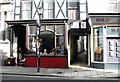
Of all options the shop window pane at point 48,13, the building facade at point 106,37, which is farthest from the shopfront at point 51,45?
the building facade at point 106,37

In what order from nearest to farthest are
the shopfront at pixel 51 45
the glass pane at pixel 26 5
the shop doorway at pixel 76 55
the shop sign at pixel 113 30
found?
the shop sign at pixel 113 30 → the shopfront at pixel 51 45 → the glass pane at pixel 26 5 → the shop doorway at pixel 76 55

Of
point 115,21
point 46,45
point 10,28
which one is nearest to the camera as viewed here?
point 115,21

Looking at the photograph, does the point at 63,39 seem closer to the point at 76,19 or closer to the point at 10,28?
the point at 76,19

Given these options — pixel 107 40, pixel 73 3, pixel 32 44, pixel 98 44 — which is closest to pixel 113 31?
pixel 107 40

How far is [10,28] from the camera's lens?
1008 inches

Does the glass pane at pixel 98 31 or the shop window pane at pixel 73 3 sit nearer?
the glass pane at pixel 98 31

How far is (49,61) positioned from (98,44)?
430cm

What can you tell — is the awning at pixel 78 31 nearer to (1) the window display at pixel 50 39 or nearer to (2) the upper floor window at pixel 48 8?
(1) the window display at pixel 50 39

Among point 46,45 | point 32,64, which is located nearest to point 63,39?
point 46,45

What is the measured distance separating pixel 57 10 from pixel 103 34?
484 cm

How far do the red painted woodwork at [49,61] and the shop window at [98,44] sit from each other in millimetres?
2678

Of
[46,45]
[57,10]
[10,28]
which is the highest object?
[57,10]

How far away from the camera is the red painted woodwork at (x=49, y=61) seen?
893 inches

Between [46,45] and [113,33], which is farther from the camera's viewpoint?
[46,45]
